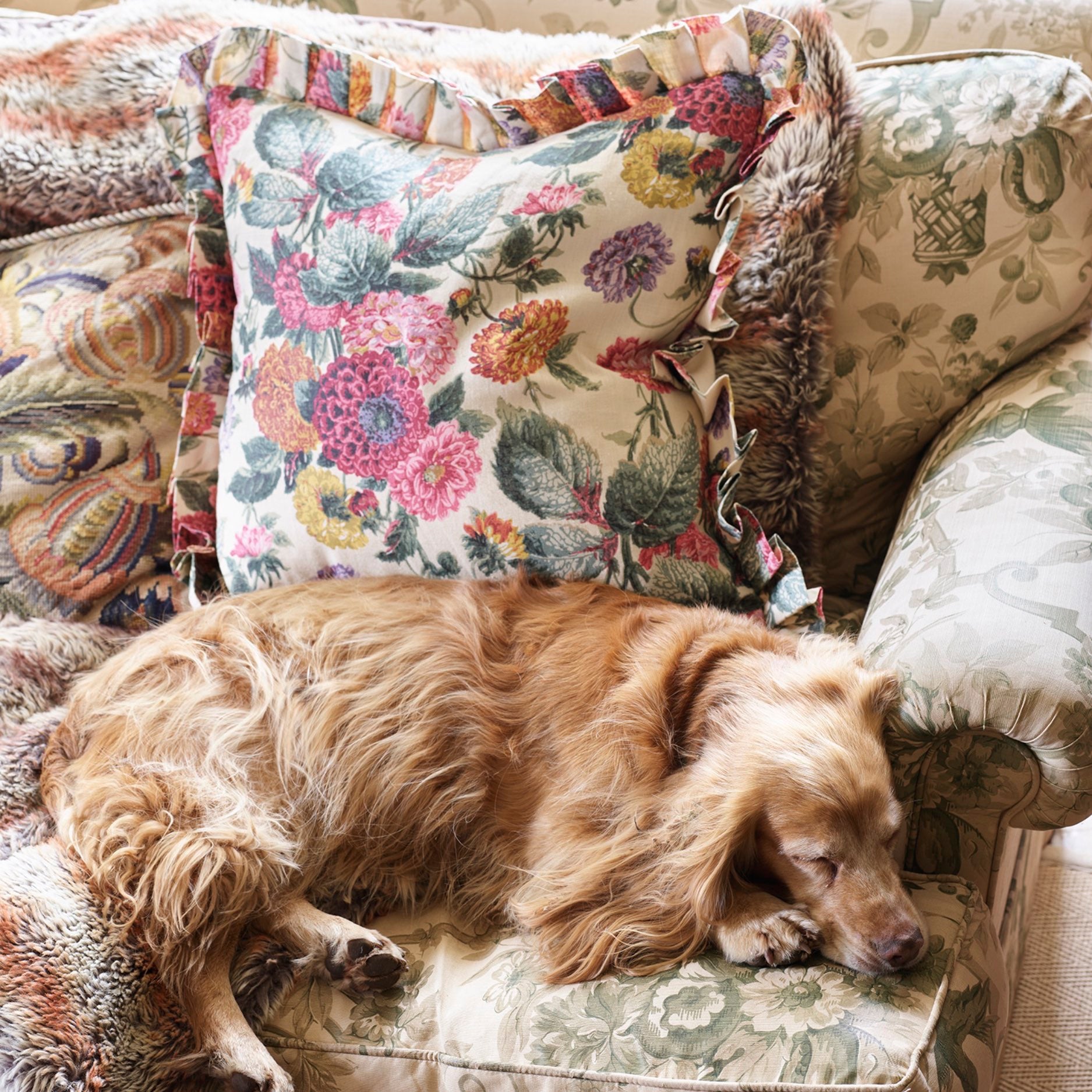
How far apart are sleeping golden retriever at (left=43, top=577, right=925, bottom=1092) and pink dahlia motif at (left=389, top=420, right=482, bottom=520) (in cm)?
11

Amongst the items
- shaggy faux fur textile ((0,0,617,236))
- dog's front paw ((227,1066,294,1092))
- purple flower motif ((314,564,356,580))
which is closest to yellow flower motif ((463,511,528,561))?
purple flower motif ((314,564,356,580))

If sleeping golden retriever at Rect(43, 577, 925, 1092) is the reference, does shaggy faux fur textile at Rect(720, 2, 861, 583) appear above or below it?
above

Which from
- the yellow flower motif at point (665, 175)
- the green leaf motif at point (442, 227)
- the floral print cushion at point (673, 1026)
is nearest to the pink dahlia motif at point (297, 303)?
the green leaf motif at point (442, 227)

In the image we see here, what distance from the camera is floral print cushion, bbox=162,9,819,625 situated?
1.36 metres

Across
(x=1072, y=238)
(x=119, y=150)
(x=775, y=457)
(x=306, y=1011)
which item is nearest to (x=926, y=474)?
(x=775, y=457)

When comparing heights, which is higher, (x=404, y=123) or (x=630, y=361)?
(x=404, y=123)

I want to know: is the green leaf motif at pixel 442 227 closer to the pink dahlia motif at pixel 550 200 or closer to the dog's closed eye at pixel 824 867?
the pink dahlia motif at pixel 550 200

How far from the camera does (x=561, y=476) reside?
135cm

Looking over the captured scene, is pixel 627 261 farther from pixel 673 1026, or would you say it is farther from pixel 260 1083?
pixel 260 1083

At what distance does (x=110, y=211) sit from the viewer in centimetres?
172

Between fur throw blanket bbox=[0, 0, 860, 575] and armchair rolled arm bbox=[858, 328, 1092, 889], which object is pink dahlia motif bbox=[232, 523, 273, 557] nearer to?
fur throw blanket bbox=[0, 0, 860, 575]

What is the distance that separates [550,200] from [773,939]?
94 cm

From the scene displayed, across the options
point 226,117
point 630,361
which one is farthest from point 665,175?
point 226,117

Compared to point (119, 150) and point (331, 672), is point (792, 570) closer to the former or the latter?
point (331, 672)
